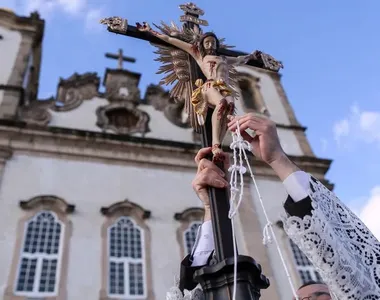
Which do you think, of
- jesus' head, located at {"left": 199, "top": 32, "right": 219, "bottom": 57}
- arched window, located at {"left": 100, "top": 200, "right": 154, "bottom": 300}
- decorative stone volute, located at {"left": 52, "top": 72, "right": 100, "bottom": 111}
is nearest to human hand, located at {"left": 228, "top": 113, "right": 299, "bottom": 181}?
jesus' head, located at {"left": 199, "top": 32, "right": 219, "bottom": 57}

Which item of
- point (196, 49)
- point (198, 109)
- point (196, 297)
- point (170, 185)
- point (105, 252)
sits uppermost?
point (170, 185)

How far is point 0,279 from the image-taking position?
8594mm

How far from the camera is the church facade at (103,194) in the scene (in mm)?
9242

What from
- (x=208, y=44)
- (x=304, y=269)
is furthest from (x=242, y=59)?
(x=304, y=269)

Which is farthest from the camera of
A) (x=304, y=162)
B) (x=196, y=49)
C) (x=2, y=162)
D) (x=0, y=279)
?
(x=304, y=162)

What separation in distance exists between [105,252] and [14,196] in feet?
8.28

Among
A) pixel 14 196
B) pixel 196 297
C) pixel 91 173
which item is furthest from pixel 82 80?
pixel 196 297

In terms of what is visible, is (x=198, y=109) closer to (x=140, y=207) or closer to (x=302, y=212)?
(x=302, y=212)

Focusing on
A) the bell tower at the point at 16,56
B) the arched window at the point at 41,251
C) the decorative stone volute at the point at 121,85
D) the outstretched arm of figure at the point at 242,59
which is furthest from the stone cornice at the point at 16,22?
the outstretched arm of figure at the point at 242,59

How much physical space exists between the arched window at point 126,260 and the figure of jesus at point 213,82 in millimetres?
7050

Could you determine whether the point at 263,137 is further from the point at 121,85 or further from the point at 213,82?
the point at 121,85

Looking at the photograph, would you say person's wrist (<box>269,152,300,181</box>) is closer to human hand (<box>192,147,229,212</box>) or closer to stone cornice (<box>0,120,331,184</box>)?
human hand (<box>192,147,229,212</box>)

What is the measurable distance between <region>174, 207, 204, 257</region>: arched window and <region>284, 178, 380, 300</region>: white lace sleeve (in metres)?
8.33

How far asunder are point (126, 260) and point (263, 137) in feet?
26.8
